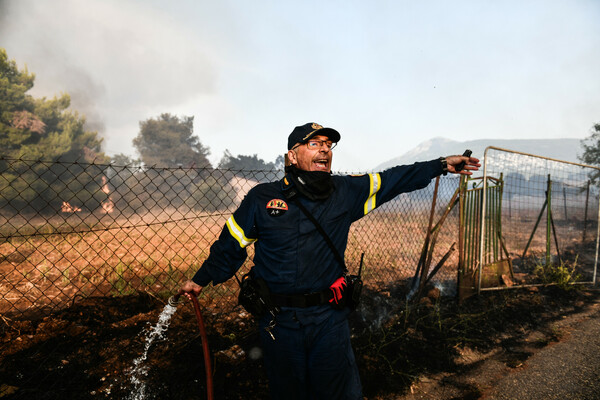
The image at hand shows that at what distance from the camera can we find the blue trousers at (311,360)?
6.25 ft

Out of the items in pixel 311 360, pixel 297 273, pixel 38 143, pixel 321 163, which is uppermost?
pixel 38 143

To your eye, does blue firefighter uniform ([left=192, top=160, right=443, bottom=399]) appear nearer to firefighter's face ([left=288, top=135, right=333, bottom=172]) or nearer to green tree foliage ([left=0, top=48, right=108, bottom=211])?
firefighter's face ([left=288, top=135, right=333, bottom=172])

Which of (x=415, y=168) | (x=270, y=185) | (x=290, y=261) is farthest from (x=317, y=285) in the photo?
(x=415, y=168)

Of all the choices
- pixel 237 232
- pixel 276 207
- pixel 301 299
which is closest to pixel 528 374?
pixel 301 299

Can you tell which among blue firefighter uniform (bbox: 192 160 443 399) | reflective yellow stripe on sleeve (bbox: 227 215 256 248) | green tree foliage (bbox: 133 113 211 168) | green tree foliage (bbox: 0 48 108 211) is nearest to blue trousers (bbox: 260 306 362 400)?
blue firefighter uniform (bbox: 192 160 443 399)

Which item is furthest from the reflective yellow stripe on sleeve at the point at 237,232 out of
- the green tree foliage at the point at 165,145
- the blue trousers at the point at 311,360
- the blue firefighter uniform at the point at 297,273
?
the green tree foliage at the point at 165,145

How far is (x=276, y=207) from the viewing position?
80.4 inches

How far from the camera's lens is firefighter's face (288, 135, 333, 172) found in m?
2.21

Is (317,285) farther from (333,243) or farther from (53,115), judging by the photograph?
(53,115)

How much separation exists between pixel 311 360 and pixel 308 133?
157 centimetres

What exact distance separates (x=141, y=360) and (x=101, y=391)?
419mm

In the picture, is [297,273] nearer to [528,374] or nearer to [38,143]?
[528,374]

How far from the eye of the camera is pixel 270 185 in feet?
7.24

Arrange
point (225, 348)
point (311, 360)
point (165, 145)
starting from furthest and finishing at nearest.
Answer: point (165, 145), point (225, 348), point (311, 360)
